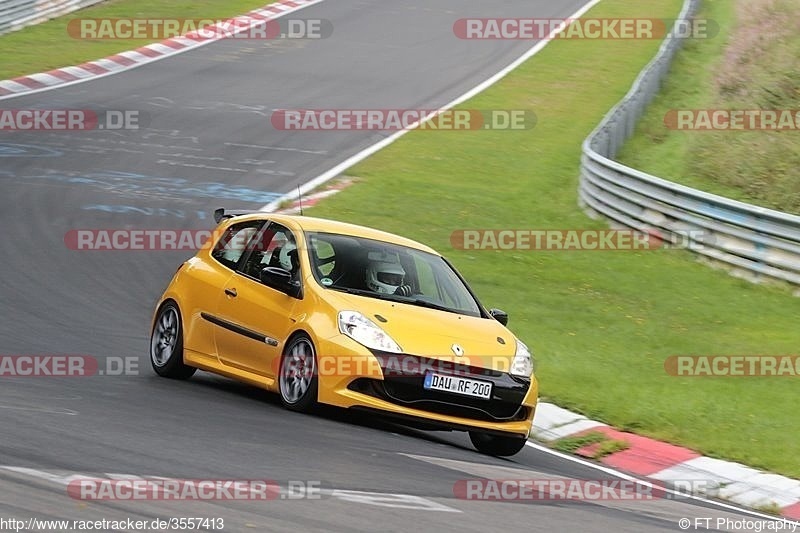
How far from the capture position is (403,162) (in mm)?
26031

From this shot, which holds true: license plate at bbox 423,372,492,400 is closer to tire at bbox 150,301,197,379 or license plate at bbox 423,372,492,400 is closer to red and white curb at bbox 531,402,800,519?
red and white curb at bbox 531,402,800,519

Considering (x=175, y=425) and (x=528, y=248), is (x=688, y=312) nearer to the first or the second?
(x=528, y=248)

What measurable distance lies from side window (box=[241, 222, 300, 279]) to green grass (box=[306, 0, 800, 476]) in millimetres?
2572

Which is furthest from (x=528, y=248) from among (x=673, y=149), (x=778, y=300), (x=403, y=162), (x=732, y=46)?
(x=732, y=46)

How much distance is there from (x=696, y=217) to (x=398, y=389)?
35.8 ft

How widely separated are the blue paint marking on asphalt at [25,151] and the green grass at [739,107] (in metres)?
10.1

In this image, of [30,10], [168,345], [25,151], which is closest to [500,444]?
[168,345]

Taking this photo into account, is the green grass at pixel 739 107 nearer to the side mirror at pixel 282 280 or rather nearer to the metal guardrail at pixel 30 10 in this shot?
the side mirror at pixel 282 280

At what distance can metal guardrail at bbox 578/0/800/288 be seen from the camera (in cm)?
1788

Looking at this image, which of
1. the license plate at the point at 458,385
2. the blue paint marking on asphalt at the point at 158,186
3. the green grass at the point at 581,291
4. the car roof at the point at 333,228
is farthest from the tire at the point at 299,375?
the blue paint marking on asphalt at the point at 158,186

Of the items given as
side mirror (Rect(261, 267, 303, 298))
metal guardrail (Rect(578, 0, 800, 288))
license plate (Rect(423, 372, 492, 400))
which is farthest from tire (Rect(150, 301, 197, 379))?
metal guardrail (Rect(578, 0, 800, 288))

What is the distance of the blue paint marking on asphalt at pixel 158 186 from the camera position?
21422 mm

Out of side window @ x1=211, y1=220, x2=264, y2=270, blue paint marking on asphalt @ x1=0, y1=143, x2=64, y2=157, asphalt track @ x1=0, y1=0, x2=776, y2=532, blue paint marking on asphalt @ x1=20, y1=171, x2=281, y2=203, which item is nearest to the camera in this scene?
asphalt track @ x1=0, y1=0, x2=776, y2=532

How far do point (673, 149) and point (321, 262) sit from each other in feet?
58.7
